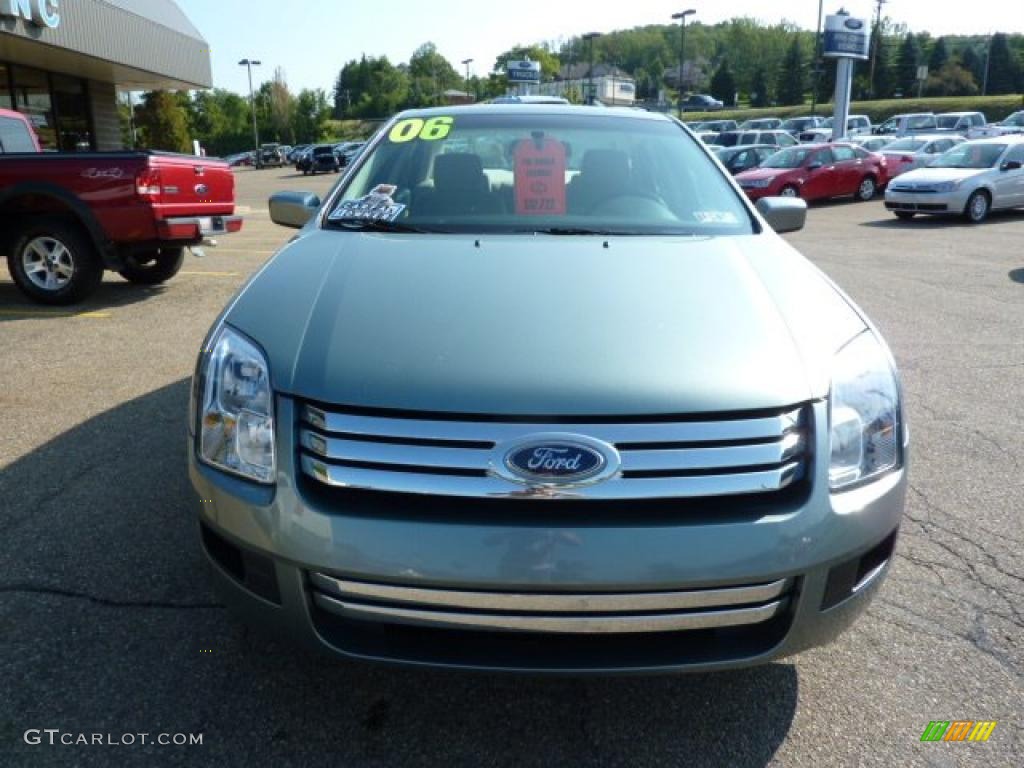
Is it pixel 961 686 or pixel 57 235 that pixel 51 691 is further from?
pixel 57 235

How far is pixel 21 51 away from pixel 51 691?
57.4 ft

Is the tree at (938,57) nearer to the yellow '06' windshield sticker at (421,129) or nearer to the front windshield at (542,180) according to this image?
the front windshield at (542,180)

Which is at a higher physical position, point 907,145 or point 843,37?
point 843,37

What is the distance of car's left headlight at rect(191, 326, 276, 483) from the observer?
1.98 meters

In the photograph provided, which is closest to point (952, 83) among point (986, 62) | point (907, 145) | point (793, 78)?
point (986, 62)

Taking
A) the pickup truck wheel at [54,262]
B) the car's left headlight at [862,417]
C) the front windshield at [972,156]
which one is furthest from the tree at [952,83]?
the car's left headlight at [862,417]

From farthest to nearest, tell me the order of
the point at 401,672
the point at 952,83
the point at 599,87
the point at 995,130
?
1. the point at 599,87
2. the point at 952,83
3. the point at 995,130
4. the point at 401,672

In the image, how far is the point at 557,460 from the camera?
1.80 m

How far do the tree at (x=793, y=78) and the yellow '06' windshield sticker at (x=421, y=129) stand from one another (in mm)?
96981

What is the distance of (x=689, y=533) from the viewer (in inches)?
69.8

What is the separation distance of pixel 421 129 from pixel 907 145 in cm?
2476

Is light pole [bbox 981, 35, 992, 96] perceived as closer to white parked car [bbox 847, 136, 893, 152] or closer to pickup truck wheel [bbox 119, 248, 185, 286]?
white parked car [bbox 847, 136, 893, 152]

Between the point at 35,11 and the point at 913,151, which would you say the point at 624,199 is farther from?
the point at 913,151

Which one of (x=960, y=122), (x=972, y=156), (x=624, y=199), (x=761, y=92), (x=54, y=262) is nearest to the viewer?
(x=624, y=199)
